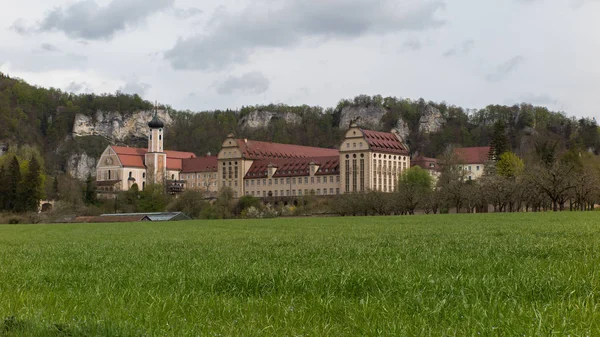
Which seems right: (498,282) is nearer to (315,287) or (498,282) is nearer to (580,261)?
(315,287)

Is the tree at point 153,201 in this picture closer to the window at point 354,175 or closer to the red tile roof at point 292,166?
the red tile roof at point 292,166

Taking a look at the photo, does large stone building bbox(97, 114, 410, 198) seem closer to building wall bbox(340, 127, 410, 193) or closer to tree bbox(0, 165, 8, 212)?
building wall bbox(340, 127, 410, 193)

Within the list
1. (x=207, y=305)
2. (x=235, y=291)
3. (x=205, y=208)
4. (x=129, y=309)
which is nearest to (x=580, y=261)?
(x=235, y=291)

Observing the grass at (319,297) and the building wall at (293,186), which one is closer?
the grass at (319,297)

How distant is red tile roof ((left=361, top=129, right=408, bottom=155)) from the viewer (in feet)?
565

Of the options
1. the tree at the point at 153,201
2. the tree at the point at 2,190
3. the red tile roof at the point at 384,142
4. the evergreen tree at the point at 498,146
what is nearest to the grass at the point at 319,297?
the tree at the point at 153,201

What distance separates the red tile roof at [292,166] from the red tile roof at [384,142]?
31.2ft

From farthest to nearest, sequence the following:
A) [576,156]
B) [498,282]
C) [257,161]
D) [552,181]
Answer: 1. [257,161]
2. [576,156]
3. [552,181]
4. [498,282]

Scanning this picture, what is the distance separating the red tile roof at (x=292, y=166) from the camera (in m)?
177

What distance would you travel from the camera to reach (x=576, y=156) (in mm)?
136000

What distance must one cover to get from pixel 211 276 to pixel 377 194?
3932 inches

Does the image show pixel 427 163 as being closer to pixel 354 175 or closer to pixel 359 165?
pixel 359 165

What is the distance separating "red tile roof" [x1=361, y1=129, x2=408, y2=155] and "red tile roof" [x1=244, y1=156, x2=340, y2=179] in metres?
9.51

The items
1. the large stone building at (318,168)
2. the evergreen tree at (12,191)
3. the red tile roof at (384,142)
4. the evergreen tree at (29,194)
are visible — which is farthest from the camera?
the red tile roof at (384,142)
